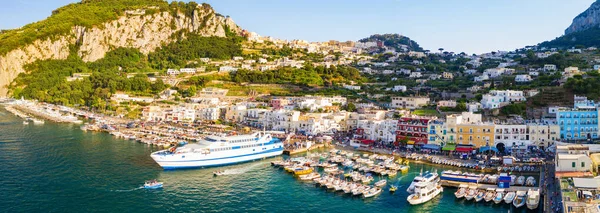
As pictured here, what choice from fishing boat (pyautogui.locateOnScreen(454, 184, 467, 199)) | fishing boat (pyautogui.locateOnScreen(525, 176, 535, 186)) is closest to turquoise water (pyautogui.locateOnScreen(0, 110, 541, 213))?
fishing boat (pyautogui.locateOnScreen(454, 184, 467, 199))

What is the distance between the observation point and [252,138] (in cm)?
4075

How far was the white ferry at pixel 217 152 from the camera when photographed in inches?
1435

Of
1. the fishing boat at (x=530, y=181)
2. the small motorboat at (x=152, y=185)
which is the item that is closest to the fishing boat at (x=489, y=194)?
the fishing boat at (x=530, y=181)

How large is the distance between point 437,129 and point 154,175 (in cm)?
2656

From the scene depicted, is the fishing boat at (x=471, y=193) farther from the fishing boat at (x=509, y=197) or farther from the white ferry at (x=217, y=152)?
the white ferry at (x=217, y=152)

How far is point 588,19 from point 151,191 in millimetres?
146981

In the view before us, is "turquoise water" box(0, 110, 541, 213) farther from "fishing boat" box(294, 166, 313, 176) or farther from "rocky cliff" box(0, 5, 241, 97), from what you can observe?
"rocky cliff" box(0, 5, 241, 97)

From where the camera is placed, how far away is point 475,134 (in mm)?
40781

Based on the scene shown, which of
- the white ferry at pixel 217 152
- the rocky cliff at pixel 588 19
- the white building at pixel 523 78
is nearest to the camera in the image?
the white ferry at pixel 217 152

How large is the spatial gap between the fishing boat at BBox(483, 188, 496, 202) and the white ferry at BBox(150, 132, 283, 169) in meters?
20.5

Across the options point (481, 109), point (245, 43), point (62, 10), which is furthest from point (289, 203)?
point (62, 10)

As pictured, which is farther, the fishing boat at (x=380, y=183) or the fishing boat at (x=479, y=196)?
the fishing boat at (x=380, y=183)

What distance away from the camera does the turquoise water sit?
1061 inches

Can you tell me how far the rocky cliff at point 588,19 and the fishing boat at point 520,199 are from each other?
414ft
